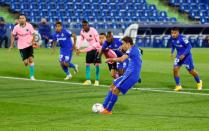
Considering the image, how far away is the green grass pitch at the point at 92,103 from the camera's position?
42.5 ft

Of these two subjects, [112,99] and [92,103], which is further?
[92,103]

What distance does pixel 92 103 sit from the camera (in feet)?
55.2

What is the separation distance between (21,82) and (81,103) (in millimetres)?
6474

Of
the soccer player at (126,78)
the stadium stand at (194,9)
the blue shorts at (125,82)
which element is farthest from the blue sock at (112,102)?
the stadium stand at (194,9)

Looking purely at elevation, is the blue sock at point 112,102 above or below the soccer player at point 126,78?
below

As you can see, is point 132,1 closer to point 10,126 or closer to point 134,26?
point 134,26

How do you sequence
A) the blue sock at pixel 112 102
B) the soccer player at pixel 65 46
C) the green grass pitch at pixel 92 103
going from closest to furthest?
the green grass pitch at pixel 92 103 → the blue sock at pixel 112 102 → the soccer player at pixel 65 46

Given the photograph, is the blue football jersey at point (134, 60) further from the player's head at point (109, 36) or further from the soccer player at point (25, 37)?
the soccer player at point (25, 37)

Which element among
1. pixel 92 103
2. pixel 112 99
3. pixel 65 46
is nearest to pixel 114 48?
pixel 65 46

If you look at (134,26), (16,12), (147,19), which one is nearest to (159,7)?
(147,19)

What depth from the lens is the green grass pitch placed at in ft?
42.5

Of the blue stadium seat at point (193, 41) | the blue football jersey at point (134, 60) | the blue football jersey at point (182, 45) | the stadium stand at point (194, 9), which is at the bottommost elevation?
the blue stadium seat at point (193, 41)

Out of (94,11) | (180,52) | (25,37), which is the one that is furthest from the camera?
(94,11)

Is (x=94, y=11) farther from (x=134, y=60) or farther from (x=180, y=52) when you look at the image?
(x=134, y=60)
